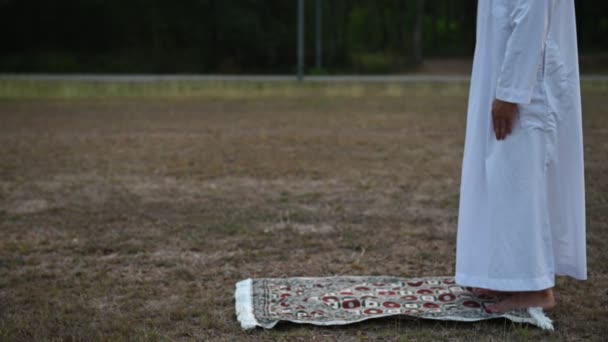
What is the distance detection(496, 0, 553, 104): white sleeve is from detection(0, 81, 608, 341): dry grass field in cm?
109

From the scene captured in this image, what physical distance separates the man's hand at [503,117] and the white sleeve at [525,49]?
0.15ft

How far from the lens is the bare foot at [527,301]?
3.67m

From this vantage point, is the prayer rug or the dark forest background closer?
the prayer rug

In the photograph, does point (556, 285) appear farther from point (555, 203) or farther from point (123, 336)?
point (123, 336)

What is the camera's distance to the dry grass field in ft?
12.0

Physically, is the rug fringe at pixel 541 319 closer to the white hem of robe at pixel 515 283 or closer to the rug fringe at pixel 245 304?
the white hem of robe at pixel 515 283

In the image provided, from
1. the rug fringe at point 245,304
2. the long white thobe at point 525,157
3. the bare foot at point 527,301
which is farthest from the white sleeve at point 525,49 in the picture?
the rug fringe at point 245,304

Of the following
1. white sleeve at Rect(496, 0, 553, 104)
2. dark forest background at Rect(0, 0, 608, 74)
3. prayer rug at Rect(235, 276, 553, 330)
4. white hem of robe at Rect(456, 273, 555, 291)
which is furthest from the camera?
dark forest background at Rect(0, 0, 608, 74)

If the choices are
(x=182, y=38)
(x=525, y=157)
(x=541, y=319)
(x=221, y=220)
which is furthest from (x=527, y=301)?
(x=182, y=38)

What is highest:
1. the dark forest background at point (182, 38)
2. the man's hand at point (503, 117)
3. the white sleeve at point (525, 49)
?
the white sleeve at point (525, 49)

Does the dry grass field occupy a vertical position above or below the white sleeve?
below

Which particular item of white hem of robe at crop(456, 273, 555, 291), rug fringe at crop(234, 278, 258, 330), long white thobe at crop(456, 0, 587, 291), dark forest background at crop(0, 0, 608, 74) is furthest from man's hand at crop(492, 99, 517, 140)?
dark forest background at crop(0, 0, 608, 74)

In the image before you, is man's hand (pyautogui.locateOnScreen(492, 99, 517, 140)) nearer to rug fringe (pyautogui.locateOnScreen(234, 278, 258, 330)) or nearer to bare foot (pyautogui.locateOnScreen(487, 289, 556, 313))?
bare foot (pyautogui.locateOnScreen(487, 289, 556, 313))

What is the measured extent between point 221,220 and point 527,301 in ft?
9.50
